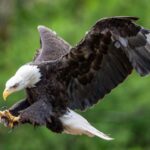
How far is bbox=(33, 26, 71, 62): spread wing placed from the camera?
925 cm

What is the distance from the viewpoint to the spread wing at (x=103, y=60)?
852 cm

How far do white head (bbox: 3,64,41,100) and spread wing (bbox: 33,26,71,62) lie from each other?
0.40 metres

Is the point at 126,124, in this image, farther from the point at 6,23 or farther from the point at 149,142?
the point at 6,23

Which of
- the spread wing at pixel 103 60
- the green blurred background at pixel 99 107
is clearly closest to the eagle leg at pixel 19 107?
the spread wing at pixel 103 60

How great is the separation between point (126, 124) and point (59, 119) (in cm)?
874

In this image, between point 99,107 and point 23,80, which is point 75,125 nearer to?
point 23,80

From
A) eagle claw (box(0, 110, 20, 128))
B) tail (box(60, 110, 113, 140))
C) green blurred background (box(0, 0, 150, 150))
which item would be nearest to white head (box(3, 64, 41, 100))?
eagle claw (box(0, 110, 20, 128))

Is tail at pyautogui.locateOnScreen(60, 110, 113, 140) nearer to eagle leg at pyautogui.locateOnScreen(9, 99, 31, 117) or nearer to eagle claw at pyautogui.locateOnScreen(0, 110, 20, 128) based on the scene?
eagle leg at pyautogui.locateOnScreen(9, 99, 31, 117)

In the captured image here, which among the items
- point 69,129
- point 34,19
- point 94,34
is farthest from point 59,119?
point 34,19

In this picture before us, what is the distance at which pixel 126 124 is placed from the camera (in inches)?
693

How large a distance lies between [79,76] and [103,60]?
261 millimetres

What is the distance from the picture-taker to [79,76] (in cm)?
904

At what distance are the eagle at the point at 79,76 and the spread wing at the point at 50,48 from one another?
0.03m

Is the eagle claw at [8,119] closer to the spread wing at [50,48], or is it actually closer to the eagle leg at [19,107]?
the eagle leg at [19,107]
